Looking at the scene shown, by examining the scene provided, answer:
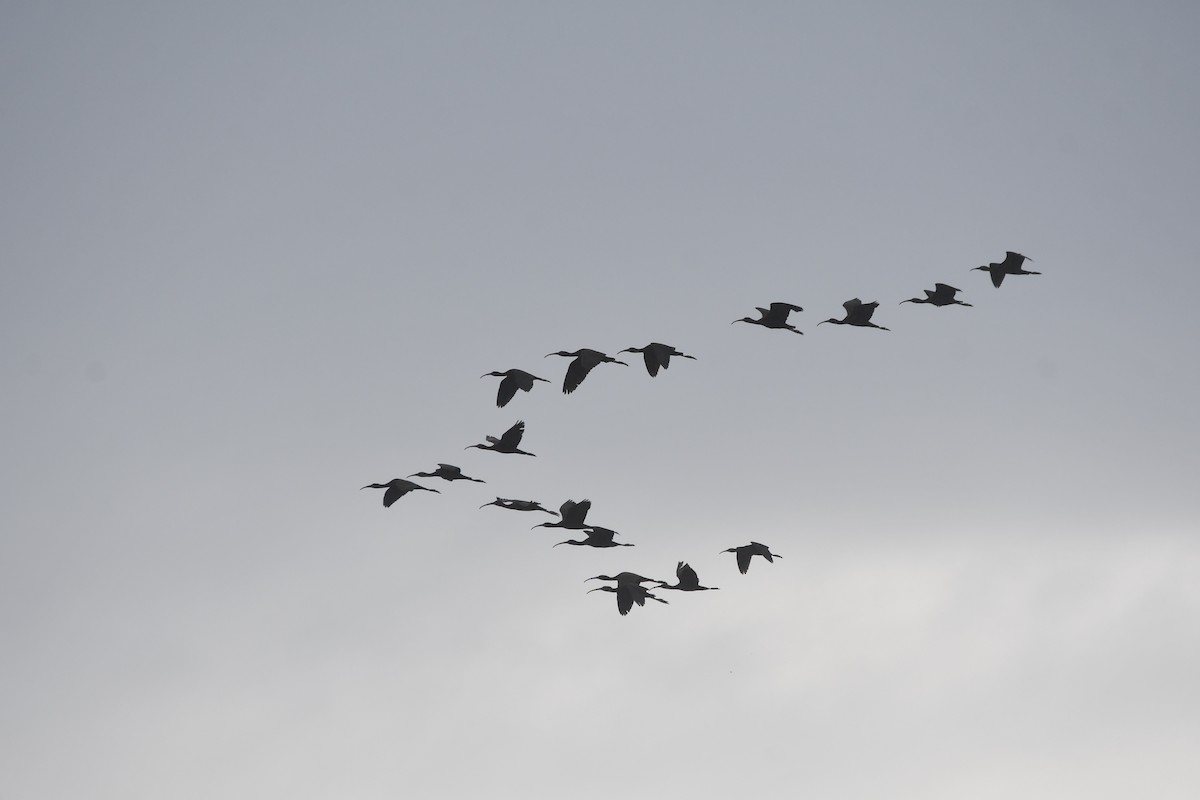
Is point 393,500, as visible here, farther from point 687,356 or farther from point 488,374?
point 687,356

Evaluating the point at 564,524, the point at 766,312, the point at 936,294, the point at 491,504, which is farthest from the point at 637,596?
the point at 936,294

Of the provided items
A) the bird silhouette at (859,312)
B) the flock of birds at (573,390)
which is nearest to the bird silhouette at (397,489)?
the flock of birds at (573,390)

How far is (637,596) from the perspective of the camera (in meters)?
39.5

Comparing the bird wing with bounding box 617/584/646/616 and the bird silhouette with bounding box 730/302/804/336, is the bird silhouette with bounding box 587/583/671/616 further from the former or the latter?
the bird silhouette with bounding box 730/302/804/336

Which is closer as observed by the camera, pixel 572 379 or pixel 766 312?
pixel 572 379

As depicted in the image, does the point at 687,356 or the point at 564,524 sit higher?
the point at 687,356

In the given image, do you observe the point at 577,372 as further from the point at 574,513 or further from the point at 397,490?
the point at 397,490

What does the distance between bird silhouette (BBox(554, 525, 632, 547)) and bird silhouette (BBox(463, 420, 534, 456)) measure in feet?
9.55

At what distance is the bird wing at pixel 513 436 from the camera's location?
41906 millimetres

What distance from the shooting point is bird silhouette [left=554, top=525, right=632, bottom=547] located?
42.9 metres

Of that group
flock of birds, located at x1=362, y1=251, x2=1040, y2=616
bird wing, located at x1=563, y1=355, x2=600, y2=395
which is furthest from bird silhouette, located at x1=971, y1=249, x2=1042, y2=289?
bird wing, located at x1=563, y1=355, x2=600, y2=395

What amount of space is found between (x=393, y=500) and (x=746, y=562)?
10.0 m

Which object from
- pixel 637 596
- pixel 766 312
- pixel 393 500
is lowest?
pixel 637 596

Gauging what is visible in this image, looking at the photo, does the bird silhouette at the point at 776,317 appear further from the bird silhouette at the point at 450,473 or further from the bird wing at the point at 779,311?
the bird silhouette at the point at 450,473
